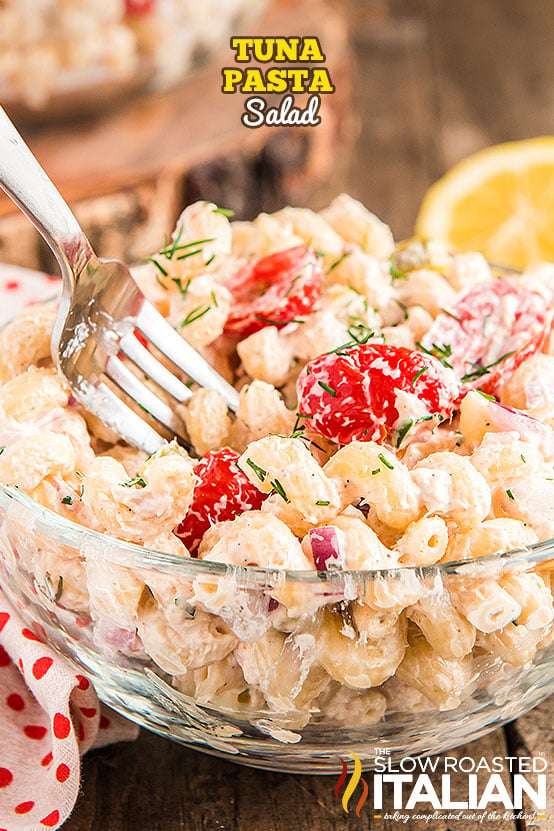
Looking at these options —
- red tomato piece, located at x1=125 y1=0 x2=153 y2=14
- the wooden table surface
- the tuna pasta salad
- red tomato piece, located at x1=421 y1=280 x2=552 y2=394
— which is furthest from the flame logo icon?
red tomato piece, located at x1=125 y1=0 x2=153 y2=14

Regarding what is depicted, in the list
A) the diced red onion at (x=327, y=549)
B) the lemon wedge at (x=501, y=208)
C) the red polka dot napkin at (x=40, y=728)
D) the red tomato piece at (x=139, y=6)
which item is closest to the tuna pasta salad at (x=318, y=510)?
the diced red onion at (x=327, y=549)

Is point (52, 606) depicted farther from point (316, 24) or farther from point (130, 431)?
point (316, 24)

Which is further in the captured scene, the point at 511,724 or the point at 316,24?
the point at 316,24

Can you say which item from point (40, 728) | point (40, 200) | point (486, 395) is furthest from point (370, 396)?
point (40, 728)

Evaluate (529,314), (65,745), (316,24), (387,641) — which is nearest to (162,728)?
(65,745)

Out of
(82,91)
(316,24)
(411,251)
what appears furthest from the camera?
(316,24)

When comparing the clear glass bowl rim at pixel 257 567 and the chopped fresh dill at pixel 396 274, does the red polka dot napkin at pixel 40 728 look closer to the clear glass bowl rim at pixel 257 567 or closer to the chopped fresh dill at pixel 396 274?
the clear glass bowl rim at pixel 257 567
